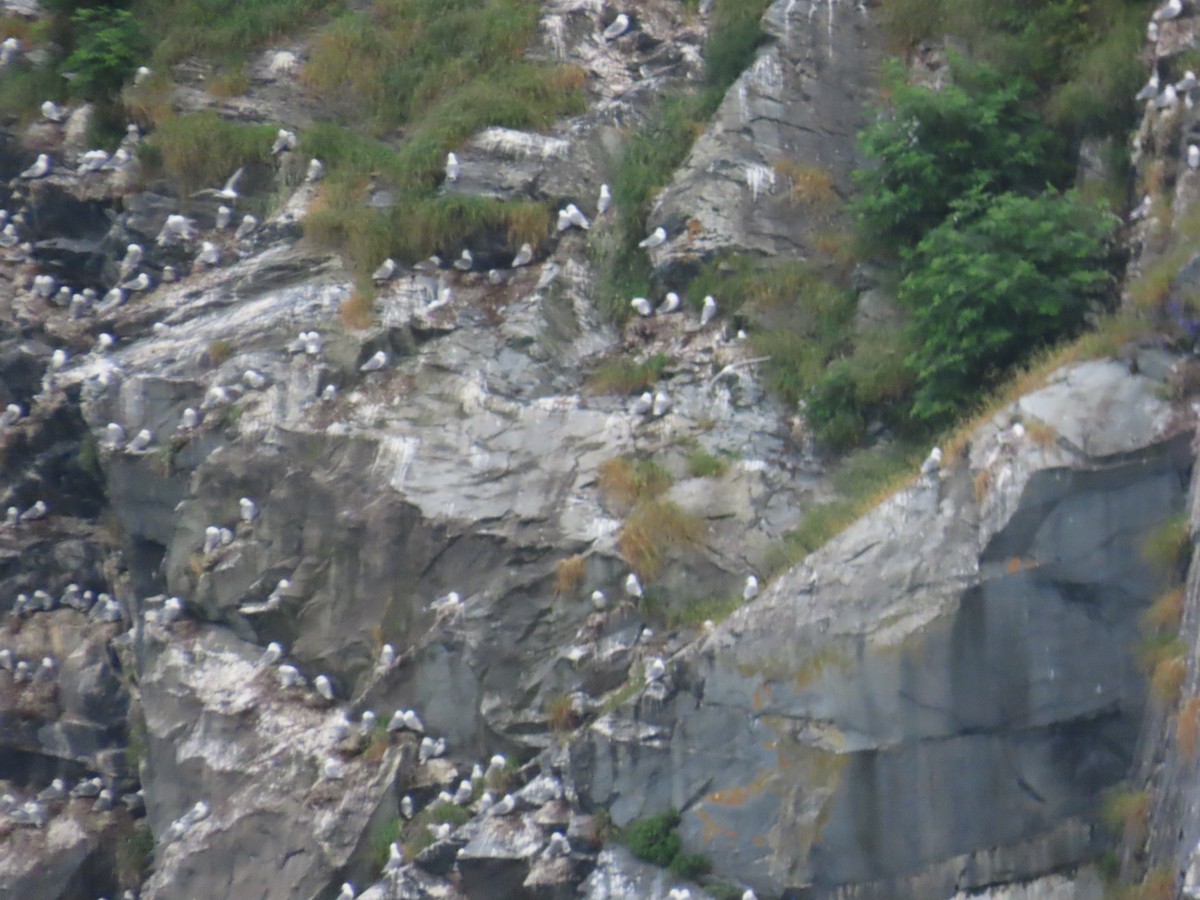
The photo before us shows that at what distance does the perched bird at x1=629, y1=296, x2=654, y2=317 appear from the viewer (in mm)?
16016

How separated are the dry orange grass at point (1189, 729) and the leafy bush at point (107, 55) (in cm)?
1521

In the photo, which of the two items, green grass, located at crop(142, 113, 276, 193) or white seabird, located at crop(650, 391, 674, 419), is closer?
white seabird, located at crop(650, 391, 674, 419)

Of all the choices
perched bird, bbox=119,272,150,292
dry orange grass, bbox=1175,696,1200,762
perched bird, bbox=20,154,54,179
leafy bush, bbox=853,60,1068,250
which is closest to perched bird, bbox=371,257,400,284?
perched bird, bbox=119,272,150,292

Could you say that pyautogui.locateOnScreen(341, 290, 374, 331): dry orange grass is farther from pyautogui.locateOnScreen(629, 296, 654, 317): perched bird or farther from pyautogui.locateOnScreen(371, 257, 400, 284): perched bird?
pyautogui.locateOnScreen(629, 296, 654, 317): perched bird

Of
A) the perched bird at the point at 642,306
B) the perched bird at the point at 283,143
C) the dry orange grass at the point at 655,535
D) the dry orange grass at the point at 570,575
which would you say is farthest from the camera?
the perched bird at the point at 283,143

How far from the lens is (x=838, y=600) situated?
476 inches

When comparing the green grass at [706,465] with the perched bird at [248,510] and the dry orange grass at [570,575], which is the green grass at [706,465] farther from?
the perched bird at [248,510]

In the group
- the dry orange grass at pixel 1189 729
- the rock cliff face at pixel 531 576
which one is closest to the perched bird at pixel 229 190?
the rock cliff face at pixel 531 576

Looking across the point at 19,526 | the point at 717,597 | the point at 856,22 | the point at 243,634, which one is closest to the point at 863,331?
the point at 717,597

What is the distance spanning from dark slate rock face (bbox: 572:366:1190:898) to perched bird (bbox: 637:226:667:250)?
198 inches

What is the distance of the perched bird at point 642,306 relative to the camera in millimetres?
16016

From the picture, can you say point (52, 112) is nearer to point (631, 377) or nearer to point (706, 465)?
point (631, 377)

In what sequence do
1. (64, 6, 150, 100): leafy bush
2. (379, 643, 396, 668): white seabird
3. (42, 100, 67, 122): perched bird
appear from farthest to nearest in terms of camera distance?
(42, 100, 67, 122): perched bird
(64, 6, 150, 100): leafy bush
(379, 643, 396, 668): white seabird

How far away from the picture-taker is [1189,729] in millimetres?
9602
